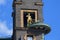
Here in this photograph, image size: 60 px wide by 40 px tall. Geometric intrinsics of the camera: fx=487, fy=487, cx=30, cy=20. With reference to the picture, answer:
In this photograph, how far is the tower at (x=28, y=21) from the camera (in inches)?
3034

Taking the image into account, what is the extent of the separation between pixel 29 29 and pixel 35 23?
137 centimetres

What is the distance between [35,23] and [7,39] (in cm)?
910

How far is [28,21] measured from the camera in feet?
259

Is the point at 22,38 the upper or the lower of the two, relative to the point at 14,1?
lower

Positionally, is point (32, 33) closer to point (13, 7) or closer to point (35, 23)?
point (35, 23)

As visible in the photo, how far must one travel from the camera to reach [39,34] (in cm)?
7725

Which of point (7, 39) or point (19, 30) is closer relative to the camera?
point (19, 30)

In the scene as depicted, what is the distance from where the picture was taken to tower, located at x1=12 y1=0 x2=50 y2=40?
77062mm

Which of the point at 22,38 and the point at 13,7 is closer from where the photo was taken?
the point at 22,38

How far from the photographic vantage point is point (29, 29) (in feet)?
255

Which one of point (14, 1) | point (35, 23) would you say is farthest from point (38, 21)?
point (14, 1)

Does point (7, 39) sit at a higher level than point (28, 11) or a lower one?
lower

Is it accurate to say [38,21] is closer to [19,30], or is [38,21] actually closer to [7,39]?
[19,30]

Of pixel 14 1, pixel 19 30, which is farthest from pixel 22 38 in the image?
pixel 14 1
